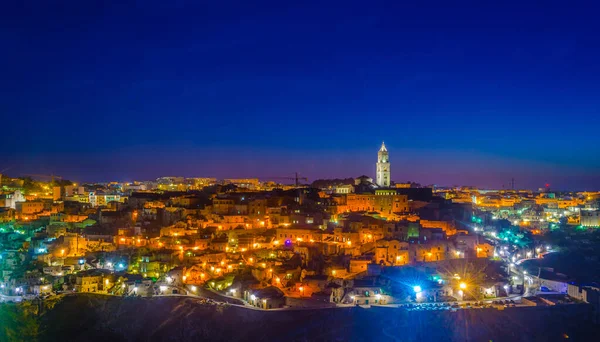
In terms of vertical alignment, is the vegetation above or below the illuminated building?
below

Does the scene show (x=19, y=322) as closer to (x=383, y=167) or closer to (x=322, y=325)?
(x=322, y=325)

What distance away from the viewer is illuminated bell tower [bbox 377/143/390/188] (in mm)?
56875

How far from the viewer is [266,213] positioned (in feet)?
119

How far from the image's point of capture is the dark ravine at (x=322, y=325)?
2223cm

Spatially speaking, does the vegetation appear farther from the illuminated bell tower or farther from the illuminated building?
the illuminated building

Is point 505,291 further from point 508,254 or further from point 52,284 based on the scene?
point 52,284

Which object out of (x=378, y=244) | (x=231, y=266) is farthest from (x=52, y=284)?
(x=378, y=244)

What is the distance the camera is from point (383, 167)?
57.0 metres

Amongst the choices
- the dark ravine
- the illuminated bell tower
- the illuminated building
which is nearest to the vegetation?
the dark ravine

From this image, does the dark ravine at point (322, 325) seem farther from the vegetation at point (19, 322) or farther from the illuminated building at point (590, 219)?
the illuminated building at point (590, 219)

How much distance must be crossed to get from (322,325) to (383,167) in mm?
36395

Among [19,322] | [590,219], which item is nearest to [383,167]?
[590,219]

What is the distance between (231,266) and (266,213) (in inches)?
355

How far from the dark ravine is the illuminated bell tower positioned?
3340 centimetres
